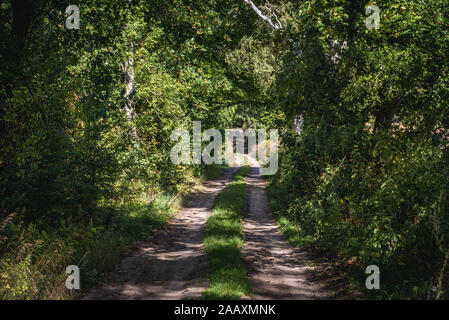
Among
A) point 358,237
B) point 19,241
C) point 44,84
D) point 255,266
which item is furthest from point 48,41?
point 358,237

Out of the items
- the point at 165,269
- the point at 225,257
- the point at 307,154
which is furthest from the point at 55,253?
the point at 307,154

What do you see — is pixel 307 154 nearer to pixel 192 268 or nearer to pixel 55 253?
pixel 192 268

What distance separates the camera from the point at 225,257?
930 centimetres

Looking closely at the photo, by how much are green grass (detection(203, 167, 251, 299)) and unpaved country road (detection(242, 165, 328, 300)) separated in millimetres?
314

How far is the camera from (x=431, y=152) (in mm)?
7102

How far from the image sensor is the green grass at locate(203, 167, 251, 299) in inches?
285

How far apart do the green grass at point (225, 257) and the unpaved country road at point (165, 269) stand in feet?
0.82

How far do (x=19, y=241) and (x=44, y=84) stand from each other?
10.8ft

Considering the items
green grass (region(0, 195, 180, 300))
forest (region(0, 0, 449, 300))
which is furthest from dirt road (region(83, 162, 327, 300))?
green grass (region(0, 195, 180, 300))

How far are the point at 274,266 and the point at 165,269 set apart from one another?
274 cm

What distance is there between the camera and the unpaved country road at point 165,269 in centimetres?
739

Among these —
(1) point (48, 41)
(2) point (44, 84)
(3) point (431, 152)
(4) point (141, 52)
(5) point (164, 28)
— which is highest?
(5) point (164, 28)
